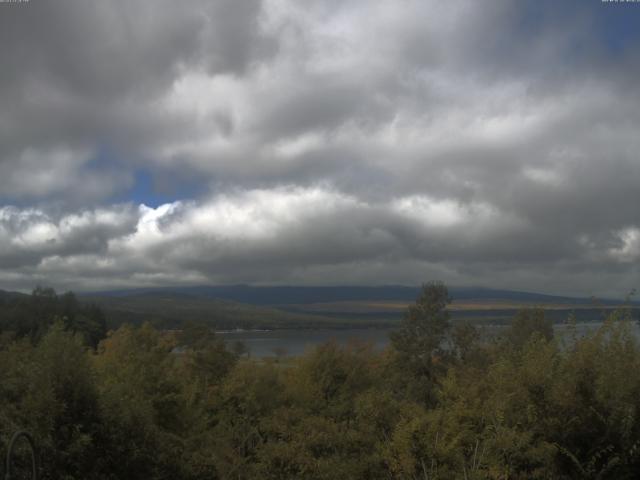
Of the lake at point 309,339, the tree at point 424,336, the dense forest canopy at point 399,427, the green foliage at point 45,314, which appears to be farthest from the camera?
the green foliage at point 45,314

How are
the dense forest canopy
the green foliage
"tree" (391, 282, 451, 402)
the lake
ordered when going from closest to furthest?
the dense forest canopy, the lake, "tree" (391, 282, 451, 402), the green foliage

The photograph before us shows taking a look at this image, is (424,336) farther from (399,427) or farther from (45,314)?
(45,314)

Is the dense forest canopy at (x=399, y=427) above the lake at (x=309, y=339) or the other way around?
above

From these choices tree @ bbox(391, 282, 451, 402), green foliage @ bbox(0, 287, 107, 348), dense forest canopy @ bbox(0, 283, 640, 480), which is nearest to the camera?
dense forest canopy @ bbox(0, 283, 640, 480)

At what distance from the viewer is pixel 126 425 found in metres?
14.2

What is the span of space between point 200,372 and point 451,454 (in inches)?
1113

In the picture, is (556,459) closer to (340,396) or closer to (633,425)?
(633,425)

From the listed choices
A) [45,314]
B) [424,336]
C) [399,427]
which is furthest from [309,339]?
[399,427]

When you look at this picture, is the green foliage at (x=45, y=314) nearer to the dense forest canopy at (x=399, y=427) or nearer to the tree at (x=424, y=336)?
the tree at (x=424, y=336)

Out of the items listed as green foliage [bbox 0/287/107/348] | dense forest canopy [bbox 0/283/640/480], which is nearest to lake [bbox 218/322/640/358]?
dense forest canopy [bbox 0/283/640/480]

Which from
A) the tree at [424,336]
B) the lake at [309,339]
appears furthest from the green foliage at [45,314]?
the tree at [424,336]

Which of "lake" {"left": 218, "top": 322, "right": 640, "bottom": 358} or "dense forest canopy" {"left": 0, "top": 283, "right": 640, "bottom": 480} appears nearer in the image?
"dense forest canopy" {"left": 0, "top": 283, "right": 640, "bottom": 480}

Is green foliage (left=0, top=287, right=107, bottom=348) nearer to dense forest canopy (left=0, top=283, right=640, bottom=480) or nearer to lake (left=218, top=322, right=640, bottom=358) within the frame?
lake (left=218, top=322, right=640, bottom=358)

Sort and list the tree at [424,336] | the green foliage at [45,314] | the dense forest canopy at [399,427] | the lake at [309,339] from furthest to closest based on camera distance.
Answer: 1. the green foliage at [45,314]
2. the tree at [424,336]
3. the lake at [309,339]
4. the dense forest canopy at [399,427]
